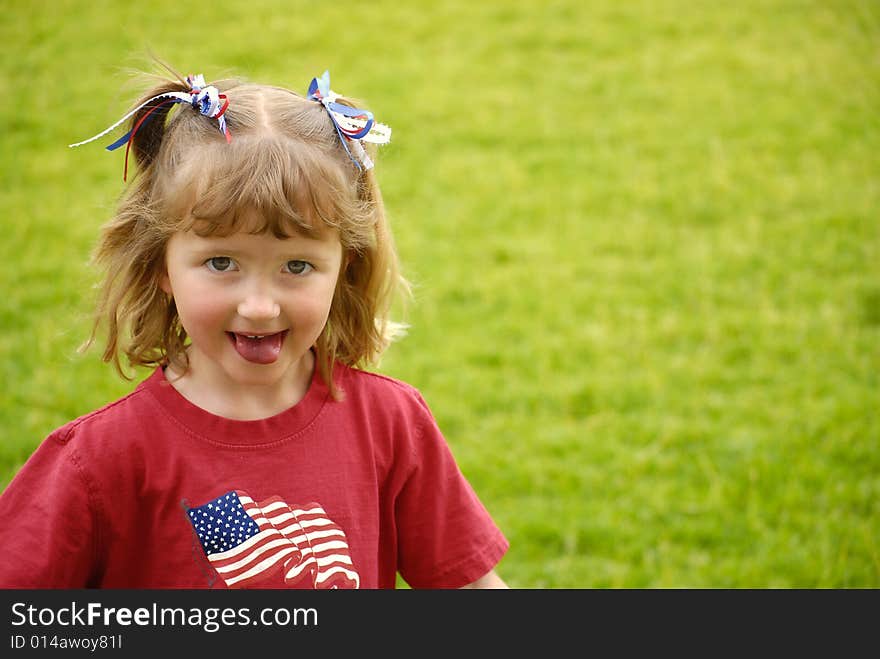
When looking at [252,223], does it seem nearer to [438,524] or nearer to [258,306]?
[258,306]

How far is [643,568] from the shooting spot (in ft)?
11.6

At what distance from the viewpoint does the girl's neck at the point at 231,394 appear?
1.89 metres

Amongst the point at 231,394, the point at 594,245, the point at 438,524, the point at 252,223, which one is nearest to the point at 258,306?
the point at 252,223

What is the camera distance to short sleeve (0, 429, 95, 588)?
5.59 ft

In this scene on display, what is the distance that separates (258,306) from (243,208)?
6.4 inches

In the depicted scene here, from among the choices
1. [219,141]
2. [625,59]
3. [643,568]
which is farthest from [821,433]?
[625,59]

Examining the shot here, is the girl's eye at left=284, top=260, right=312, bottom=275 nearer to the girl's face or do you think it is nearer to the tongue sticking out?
the girl's face

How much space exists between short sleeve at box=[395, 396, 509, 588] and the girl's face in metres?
0.33

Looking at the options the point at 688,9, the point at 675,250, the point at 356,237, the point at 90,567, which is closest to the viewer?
the point at 90,567

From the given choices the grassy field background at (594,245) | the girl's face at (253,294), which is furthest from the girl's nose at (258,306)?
the grassy field background at (594,245)

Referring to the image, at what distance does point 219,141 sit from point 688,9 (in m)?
7.11

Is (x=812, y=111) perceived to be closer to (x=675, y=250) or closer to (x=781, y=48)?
(x=781, y=48)

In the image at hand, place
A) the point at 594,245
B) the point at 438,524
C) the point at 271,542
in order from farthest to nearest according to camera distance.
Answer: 1. the point at 594,245
2. the point at 438,524
3. the point at 271,542

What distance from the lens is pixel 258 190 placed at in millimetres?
1749
